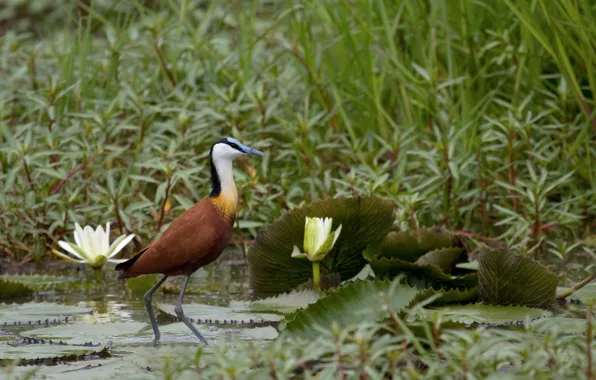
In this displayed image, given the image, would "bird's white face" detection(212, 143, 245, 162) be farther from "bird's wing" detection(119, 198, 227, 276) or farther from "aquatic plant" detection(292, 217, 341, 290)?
"aquatic plant" detection(292, 217, 341, 290)

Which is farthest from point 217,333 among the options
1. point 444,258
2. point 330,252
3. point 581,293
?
point 581,293

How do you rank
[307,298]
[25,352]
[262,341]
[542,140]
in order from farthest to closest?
[542,140], [307,298], [262,341], [25,352]

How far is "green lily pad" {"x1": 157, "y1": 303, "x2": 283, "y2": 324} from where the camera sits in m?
3.86

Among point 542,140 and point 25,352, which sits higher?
point 542,140

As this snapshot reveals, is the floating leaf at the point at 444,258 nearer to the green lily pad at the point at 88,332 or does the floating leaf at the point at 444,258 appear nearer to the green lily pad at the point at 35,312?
the green lily pad at the point at 88,332

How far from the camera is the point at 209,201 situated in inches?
150

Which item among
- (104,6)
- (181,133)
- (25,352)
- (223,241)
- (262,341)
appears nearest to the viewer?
(25,352)

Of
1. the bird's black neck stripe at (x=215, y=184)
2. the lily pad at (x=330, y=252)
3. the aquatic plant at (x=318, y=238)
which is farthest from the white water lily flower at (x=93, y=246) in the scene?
the aquatic plant at (x=318, y=238)

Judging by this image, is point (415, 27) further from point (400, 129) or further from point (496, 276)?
point (496, 276)

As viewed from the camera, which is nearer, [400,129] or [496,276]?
[496,276]

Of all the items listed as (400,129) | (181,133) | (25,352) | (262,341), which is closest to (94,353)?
(25,352)

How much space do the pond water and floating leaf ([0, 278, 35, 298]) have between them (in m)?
0.03

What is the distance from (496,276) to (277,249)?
37.1 inches

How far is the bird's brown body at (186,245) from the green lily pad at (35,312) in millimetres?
404
